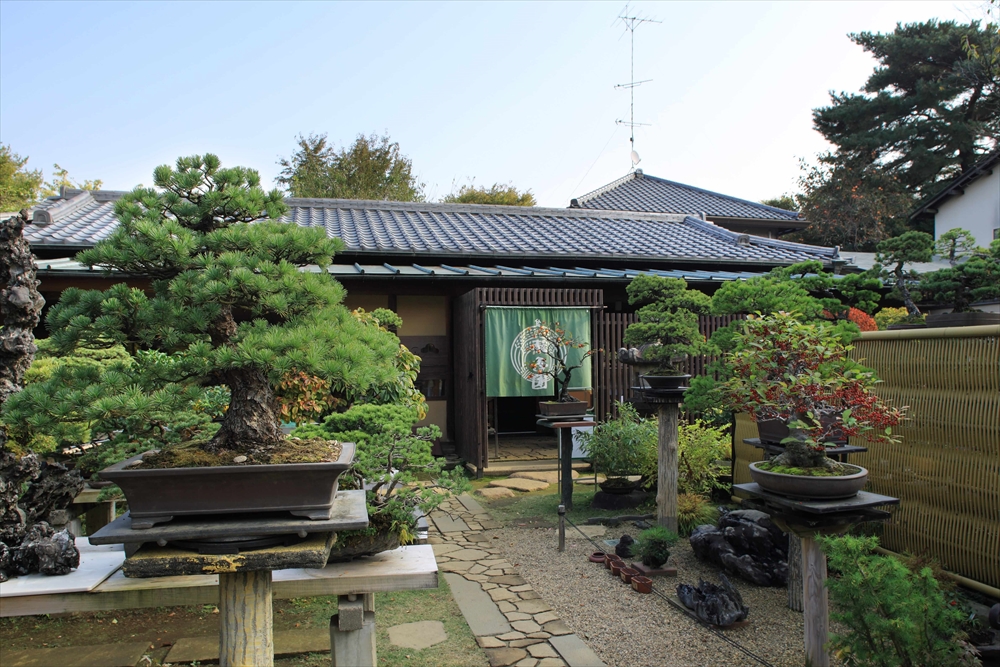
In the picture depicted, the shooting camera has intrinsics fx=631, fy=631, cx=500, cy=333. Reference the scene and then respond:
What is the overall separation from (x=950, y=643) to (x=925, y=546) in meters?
1.83

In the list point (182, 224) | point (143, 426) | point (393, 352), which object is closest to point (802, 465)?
point (393, 352)

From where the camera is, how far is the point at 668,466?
6.27 meters

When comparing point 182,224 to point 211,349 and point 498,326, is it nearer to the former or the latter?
point 211,349

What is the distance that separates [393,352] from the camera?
2.69m

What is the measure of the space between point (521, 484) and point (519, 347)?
82.6 inches

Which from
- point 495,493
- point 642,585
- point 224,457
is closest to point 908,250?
point 642,585

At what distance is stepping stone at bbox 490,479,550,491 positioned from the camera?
9094 millimetres

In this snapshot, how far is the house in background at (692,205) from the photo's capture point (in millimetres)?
20469

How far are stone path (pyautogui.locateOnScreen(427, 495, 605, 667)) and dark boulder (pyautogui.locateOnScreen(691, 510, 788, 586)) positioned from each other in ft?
5.49

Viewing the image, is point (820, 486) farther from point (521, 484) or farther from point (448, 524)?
point (521, 484)

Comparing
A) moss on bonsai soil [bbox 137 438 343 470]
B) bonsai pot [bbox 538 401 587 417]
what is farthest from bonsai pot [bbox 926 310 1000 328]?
moss on bonsai soil [bbox 137 438 343 470]

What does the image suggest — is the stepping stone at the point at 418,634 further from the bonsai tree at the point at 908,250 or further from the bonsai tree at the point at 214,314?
the bonsai tree at the point at 908,250

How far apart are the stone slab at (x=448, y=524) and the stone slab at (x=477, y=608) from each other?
4.76 ft

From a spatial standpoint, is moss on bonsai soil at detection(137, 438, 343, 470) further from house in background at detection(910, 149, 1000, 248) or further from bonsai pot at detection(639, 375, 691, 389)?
house in background at detection(910, 149, 1000, 248)
